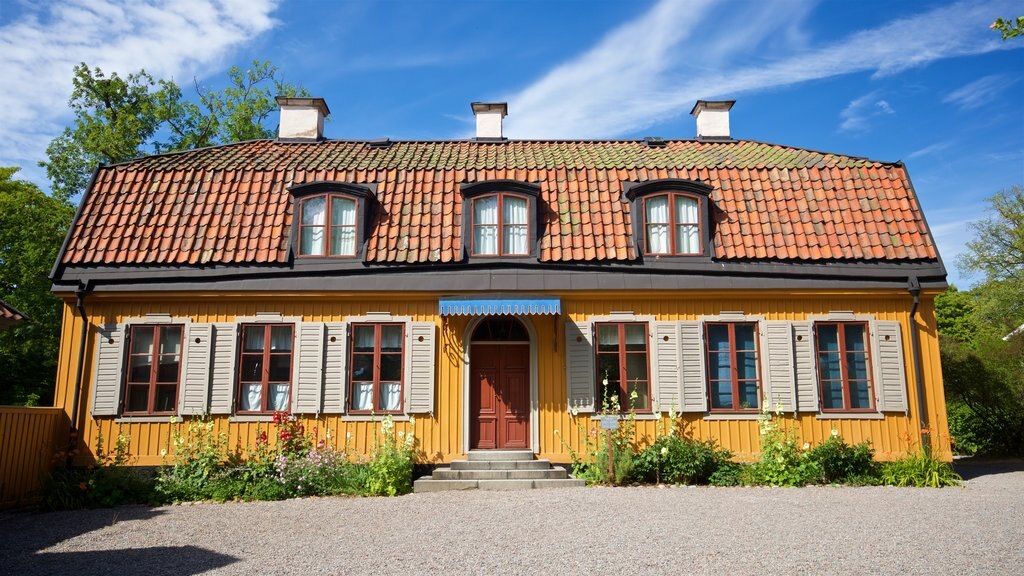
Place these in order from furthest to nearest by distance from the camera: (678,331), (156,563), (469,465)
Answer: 1. (678,331)
2. (469,465)
3. (156,563)

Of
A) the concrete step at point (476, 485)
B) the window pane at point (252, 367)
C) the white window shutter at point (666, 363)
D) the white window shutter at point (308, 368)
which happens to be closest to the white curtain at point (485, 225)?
the white window shutter at point (308, 368)

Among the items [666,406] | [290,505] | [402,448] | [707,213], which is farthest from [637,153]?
[290,505]

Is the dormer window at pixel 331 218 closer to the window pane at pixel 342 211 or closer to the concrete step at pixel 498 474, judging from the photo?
the window pane at pixel 342 211

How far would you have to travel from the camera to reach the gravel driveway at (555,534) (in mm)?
7180

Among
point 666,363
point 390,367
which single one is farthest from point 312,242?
point 666,363

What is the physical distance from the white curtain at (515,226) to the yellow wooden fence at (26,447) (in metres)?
8.78

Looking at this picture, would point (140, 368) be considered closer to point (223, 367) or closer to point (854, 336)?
point (223, 367)

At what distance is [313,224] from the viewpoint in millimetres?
13836

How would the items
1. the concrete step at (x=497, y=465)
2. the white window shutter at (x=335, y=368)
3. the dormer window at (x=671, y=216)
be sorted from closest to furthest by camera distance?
the concrete step at (x=497, y=465)
the white window shutter at (x=335, y=368)
the dormer window at (x=671, y=216)

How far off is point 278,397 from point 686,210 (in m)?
8.72

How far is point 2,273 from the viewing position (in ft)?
77.5

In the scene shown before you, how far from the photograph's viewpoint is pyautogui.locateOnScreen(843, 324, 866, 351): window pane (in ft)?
43.4

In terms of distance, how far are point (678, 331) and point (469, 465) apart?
4.64 metres

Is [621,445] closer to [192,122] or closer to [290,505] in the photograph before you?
[290,505]
